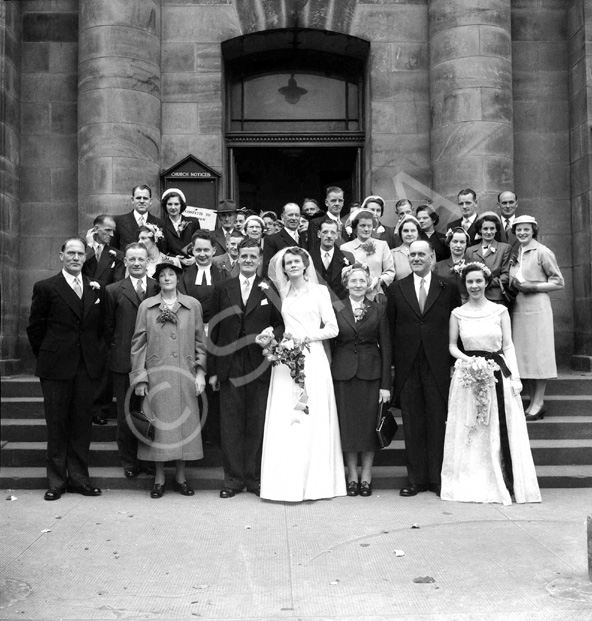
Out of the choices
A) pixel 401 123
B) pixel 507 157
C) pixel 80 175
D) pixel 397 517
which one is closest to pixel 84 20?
pixel 80 175

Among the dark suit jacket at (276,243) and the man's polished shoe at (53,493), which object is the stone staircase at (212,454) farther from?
the dark suit jacket at (276,243)

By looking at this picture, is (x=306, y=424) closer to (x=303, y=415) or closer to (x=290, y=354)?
(x=303, y=415)

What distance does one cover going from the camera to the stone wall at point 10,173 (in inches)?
481

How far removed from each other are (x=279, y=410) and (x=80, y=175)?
6.17m

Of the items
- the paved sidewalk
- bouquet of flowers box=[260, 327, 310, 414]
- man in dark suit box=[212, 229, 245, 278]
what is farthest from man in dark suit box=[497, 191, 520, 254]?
bouquet of flowers box=[260, 327, 310, 414]

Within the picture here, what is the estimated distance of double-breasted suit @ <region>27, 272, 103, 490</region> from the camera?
805cm

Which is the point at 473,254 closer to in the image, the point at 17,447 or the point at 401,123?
the point at 401,123

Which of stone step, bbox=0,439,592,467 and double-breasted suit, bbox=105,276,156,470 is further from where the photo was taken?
stone step, bbox=0,439,592,467

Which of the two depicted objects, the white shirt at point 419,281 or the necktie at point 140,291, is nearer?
the white shirt at point 419,281

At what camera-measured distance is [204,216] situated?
1187 cm

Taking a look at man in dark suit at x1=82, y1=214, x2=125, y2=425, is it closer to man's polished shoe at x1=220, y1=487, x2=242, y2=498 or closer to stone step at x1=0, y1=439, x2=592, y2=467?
stone step at x1=0, y1=439, x2=592, y2=467

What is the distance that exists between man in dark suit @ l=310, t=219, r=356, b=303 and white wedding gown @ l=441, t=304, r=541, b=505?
158 centimetres

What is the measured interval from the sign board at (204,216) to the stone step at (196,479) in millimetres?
4268

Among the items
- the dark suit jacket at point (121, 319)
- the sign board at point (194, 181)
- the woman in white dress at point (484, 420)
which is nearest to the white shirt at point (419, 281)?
the woman in white dress at point (484, 420)
